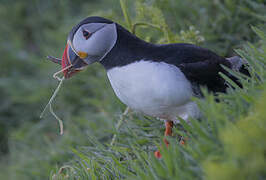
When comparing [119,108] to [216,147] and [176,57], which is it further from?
[216,147]

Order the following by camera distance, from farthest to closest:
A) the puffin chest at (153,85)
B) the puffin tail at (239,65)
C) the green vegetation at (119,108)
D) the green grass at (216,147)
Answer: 1. the puffin tail at (239,65)
2. the puffin chest at (153,85)
3. the green vegetation at (119,108)
4. the green grass at (216,147)

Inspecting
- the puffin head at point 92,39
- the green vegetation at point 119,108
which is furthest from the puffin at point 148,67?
the green vegetation at point 119,108

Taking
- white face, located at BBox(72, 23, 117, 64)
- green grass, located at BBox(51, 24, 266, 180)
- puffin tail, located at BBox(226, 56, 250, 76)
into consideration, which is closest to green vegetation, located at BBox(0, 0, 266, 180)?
green grass, located at BBox(51, 24, 266, 180)

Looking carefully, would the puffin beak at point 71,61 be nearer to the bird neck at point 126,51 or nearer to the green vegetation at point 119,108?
the bird neck at point 126,51

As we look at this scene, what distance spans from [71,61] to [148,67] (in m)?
0.40

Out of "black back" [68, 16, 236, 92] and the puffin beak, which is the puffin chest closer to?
"black back" [68, 16, 236, 92]

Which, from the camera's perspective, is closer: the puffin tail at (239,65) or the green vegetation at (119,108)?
the green vegetation at (119,108)

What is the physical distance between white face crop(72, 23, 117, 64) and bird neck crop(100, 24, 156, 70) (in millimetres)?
27

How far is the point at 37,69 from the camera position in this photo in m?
3.92

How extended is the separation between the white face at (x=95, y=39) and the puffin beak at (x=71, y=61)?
0.15 ft

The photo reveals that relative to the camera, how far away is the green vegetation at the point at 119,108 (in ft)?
4.13

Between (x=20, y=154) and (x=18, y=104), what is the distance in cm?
82

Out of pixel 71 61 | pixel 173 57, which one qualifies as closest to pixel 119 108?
pixel 71 61

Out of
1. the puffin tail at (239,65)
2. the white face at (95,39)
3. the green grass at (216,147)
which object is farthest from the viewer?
the puffin tail at (239,65)
